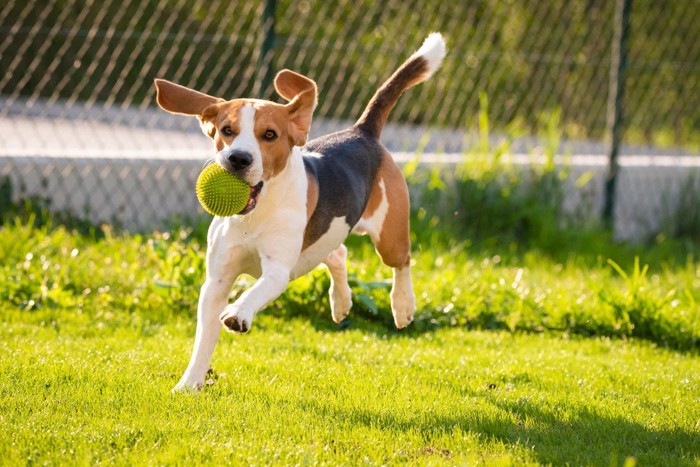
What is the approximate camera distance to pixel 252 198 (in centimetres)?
392

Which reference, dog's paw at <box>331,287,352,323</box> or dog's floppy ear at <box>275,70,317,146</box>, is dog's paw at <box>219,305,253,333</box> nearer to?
dog's floppy ear at <box>275,70,317,146</box>

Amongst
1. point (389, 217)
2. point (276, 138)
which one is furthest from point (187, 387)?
point (389, 217)

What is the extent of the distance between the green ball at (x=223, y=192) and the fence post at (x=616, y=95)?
5572mm

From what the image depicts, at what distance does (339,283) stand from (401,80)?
1059 mm

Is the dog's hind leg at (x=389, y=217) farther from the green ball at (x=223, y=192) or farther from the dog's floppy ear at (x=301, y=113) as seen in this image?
the green ball at (x=223, y=192)

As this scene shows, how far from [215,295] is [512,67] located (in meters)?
6.80

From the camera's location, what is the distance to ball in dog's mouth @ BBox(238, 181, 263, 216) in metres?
3.90

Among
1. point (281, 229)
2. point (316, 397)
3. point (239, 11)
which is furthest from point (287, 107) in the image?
point (239, 11)

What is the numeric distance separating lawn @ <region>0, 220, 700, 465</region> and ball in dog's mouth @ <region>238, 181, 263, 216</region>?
74 cm

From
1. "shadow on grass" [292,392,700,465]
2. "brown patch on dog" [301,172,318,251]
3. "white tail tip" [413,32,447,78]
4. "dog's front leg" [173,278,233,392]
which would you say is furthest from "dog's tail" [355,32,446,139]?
"shadow on grass" [292,392,700,465]

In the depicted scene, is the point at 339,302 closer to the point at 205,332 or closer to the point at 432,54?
the point at 205,332

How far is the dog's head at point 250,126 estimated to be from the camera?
12.4ft

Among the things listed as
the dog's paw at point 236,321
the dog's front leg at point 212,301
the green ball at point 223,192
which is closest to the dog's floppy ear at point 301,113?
the green ball at point 223,192

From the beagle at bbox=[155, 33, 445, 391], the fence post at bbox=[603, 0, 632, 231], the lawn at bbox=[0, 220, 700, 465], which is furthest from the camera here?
the fence post at bbox=[603, 0, 632, 231]
